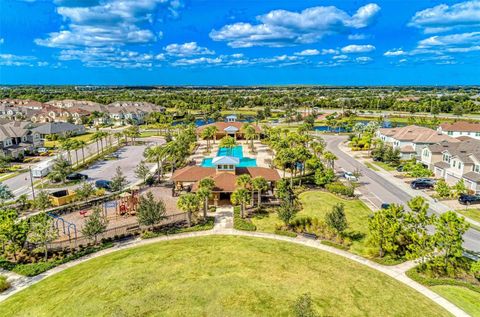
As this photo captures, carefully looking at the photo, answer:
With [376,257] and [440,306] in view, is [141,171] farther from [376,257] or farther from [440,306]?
[440,306]

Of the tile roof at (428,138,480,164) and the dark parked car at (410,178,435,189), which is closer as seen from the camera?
the tile roof at (428,138,480,164)

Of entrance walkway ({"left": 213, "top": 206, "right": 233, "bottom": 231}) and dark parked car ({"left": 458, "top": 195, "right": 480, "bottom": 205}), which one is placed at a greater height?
dark parked car ({"left": 458, "top": 195, "right": 480, "bottom": 205})

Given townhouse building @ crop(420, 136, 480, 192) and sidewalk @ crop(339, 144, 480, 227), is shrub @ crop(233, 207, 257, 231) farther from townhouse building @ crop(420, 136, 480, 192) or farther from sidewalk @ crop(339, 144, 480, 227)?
townhouse building @ crop(420, 136, 480, 192)

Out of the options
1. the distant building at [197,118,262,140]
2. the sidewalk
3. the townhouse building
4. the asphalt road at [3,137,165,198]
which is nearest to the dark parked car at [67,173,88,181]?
the asphalt road at [3,137,165,198]

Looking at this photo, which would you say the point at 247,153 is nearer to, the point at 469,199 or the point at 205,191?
the point at 205,191

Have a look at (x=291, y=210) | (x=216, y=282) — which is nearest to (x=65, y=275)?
(x=216, y=282)

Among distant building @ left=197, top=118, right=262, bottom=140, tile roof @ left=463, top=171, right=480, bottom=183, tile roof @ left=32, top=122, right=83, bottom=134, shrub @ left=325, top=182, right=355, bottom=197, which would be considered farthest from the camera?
tile roof @ left=32, top=122, right=83, bottom=134

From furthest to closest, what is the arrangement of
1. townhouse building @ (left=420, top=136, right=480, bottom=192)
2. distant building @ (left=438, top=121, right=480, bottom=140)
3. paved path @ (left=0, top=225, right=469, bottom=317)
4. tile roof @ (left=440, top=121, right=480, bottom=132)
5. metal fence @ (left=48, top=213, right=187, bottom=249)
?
tile roof @ (left=440, top=121, right=480, bottom=132), distant building @ (left=438, top=121, right=480, bottom=140), townhouse building @ (left=420, top=136, right=480, bottom=192), metal fence @ (left=48, top=213, right=187, bottom=249), paved path @ (left=0, top=225, right=469, bottom=317)
